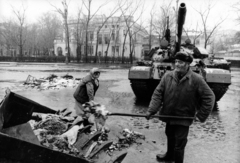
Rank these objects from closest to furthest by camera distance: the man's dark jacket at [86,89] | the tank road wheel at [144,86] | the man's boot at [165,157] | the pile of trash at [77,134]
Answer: the pile of trash at [77,134] < the man's boot at [165,157] < the man's dark jacket at [86,89] < the tank road wheel at [144,86]

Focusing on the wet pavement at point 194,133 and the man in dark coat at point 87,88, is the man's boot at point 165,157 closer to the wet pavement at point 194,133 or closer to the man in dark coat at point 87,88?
→ the wet pavement at point 194,133

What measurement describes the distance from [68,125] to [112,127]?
168 centimetres

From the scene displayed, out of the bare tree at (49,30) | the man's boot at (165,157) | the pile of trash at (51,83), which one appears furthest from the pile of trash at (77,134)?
the bare tree at (49,30)

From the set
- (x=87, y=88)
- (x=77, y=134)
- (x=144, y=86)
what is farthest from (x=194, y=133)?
(x=144, y=86)

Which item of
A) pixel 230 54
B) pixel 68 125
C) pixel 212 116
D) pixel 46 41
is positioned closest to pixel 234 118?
pixel 212 116

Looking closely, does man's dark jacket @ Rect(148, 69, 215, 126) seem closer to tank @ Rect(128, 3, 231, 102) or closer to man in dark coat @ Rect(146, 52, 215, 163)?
man in dark coat @ Rect(146, 52, 215, 163)

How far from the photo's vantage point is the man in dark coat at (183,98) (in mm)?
3121

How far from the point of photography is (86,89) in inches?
188

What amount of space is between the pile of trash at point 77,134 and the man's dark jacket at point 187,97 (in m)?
0.84

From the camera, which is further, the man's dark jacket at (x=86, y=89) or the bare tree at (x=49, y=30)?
the bare tree at (x=49, y=30)

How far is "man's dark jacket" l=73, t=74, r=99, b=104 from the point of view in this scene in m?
4.60

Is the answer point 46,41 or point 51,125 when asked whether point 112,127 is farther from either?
point 46,41

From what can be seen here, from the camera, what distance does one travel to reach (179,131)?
3246 mm

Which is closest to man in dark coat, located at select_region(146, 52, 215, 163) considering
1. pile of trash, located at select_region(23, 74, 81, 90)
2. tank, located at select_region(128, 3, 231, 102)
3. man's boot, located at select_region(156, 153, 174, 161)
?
man's boot, located at select_region(156, 153, 174, 161)
